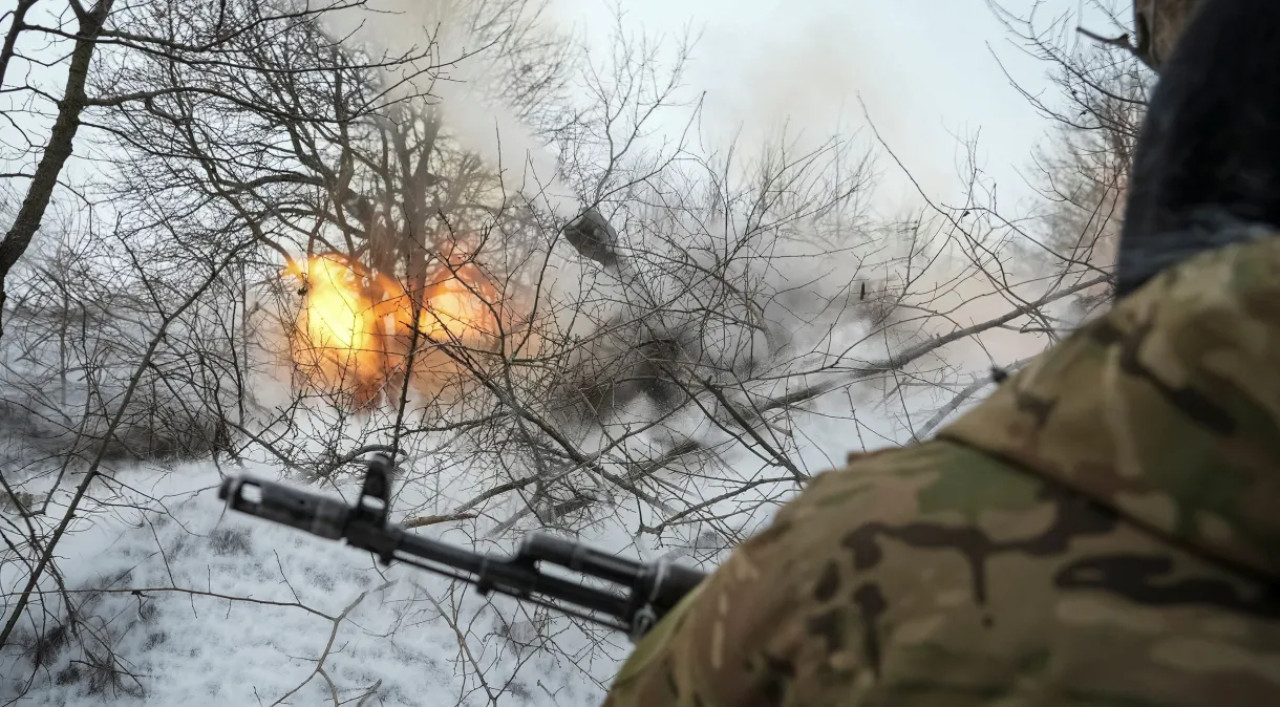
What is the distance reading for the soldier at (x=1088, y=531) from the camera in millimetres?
444

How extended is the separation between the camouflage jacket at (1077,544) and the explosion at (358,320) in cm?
460

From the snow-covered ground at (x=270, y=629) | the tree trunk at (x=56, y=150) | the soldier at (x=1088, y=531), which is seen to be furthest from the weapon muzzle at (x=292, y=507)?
the tree trunk at (x=56, y=150)

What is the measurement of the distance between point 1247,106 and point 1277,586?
1.44 feet

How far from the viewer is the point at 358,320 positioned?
7172 mm

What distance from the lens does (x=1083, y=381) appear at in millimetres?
506

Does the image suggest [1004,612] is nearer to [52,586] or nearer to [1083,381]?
[1083,381]

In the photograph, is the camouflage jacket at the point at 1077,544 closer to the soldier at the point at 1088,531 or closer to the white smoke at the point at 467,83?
the soldier at the point at 1088,531

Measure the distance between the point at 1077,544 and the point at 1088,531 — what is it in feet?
0.04

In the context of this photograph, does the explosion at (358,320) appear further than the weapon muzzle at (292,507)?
Yes

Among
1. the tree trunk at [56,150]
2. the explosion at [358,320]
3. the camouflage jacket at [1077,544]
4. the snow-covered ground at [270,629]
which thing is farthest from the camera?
the explosion at [358,320]

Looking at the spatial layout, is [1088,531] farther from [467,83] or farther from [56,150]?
[467,83]

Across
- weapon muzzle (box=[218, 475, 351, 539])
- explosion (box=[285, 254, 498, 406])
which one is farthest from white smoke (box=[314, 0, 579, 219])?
weapon muzzle (box=[218, 475, 351, 539])

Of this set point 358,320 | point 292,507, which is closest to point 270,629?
point 358,320

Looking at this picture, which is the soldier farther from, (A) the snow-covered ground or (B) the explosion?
(B) the explosion
